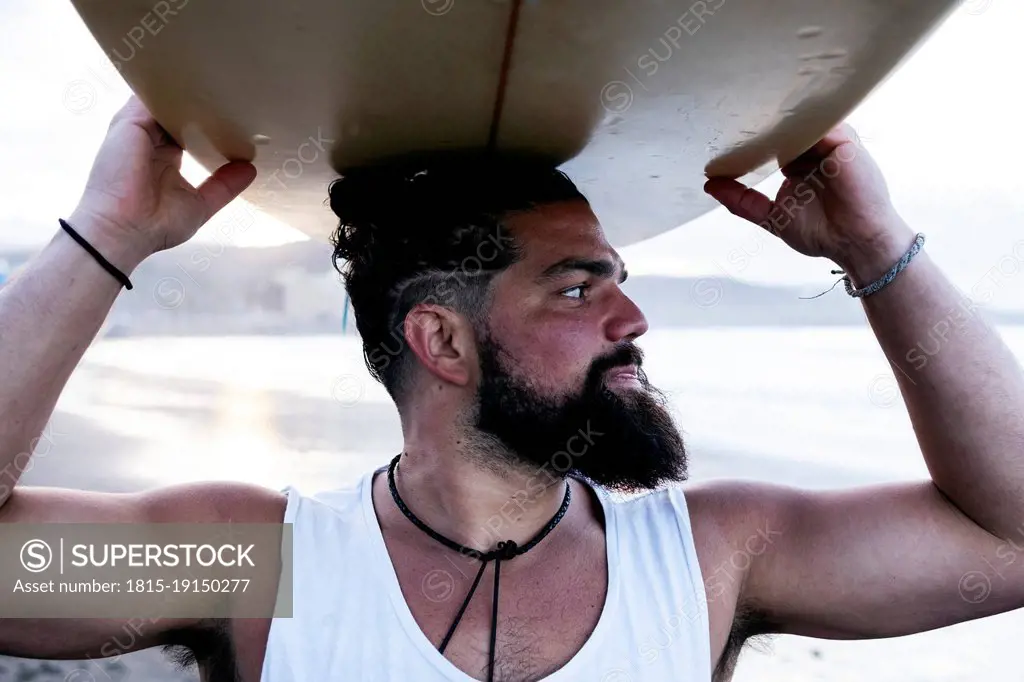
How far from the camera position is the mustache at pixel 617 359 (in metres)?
1.95

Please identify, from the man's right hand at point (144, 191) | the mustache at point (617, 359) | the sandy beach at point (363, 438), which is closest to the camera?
the man's right hand at point (144, 191)

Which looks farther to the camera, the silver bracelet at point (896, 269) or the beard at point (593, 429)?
the beard at point (593, 429)

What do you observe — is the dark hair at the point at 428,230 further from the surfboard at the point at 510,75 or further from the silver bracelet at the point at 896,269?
the silver bracelet at the point at 896,269

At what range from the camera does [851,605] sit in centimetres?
180

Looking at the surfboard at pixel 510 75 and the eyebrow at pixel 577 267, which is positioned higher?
the surfboard at pixel 510 75

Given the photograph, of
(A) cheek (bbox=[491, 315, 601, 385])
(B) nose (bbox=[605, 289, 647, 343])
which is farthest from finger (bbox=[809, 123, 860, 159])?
(A) cheek (bbox=[491, 315, 601, 385])

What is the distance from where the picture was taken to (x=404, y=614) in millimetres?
1763

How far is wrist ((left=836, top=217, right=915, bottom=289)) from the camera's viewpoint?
5.93 feet

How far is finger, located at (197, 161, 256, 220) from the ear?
1.70 feet

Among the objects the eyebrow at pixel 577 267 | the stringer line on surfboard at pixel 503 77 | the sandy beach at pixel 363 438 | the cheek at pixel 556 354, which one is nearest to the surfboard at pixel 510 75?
the stringer line on surfboard at pixel 503 77

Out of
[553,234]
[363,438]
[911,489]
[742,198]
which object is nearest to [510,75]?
[553,234]

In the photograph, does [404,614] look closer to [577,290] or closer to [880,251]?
[577,290]

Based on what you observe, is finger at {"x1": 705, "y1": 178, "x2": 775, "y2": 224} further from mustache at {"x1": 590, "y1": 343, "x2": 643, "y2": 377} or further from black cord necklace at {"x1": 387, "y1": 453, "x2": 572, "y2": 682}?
black cord necklace at {"x1": 387, "y1": 453, "x2": 572, "y2": 682}

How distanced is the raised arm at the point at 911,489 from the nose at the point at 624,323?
0.45 m
